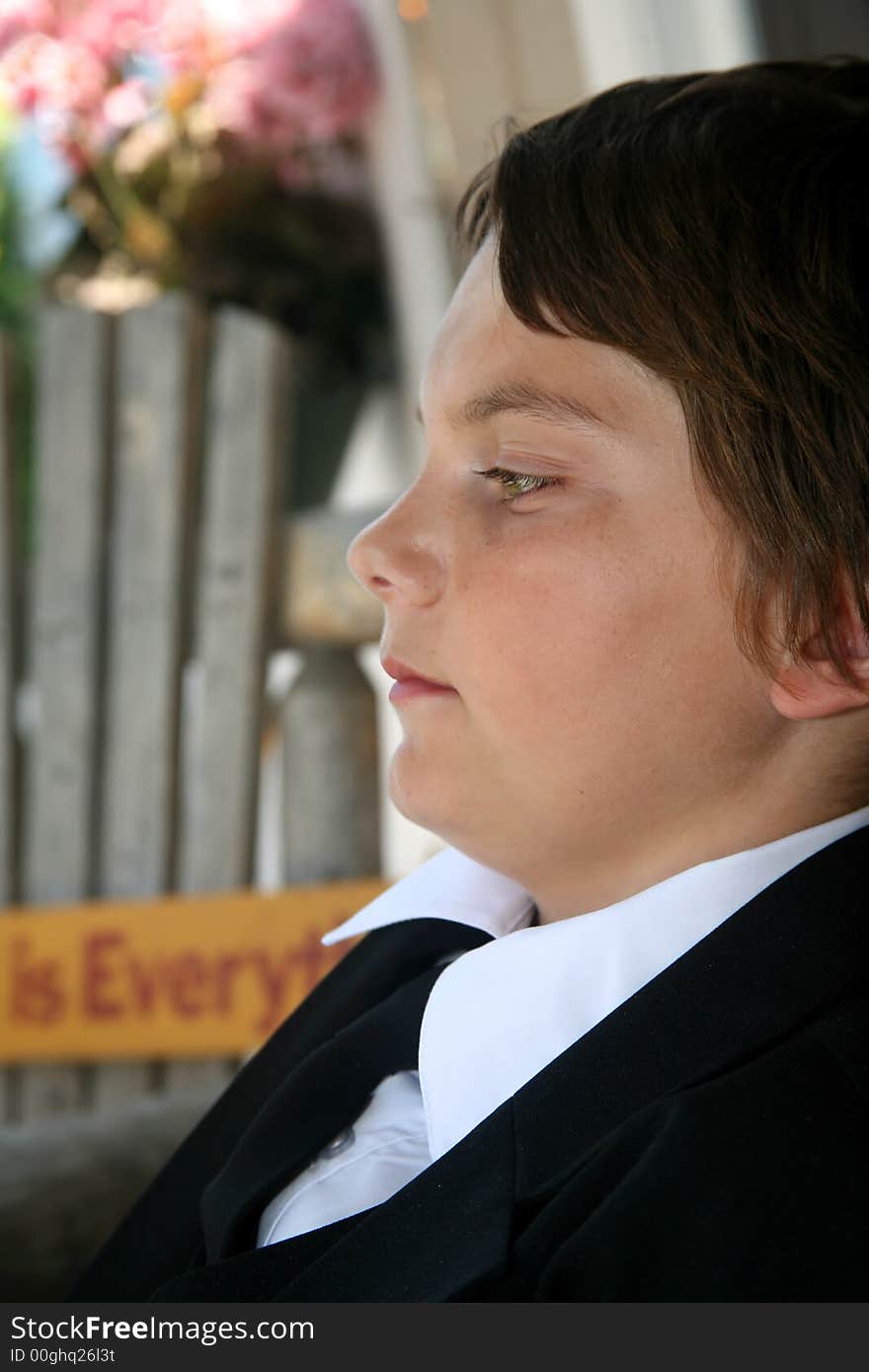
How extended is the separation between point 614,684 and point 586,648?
0.02 m

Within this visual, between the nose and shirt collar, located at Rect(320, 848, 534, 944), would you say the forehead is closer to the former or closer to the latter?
the nose

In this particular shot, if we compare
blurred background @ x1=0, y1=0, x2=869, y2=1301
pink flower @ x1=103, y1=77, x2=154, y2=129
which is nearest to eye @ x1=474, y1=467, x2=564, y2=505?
blurred background @ x1=0, y1=0, x2=869, y2=1301

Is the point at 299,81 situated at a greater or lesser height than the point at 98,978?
greater

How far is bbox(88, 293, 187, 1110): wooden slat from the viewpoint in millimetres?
1893

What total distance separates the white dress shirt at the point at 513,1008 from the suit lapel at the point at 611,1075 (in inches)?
1.8

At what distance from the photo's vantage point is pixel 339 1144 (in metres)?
0.83

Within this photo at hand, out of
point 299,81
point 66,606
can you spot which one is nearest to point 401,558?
point 66,606

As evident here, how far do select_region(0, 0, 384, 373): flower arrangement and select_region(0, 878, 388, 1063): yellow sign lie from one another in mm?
1043

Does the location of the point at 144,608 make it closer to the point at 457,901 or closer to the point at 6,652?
the point at 6,652

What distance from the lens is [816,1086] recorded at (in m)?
0.61

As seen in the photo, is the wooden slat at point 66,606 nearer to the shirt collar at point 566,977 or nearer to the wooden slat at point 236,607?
the wooden slat at point 236,607
